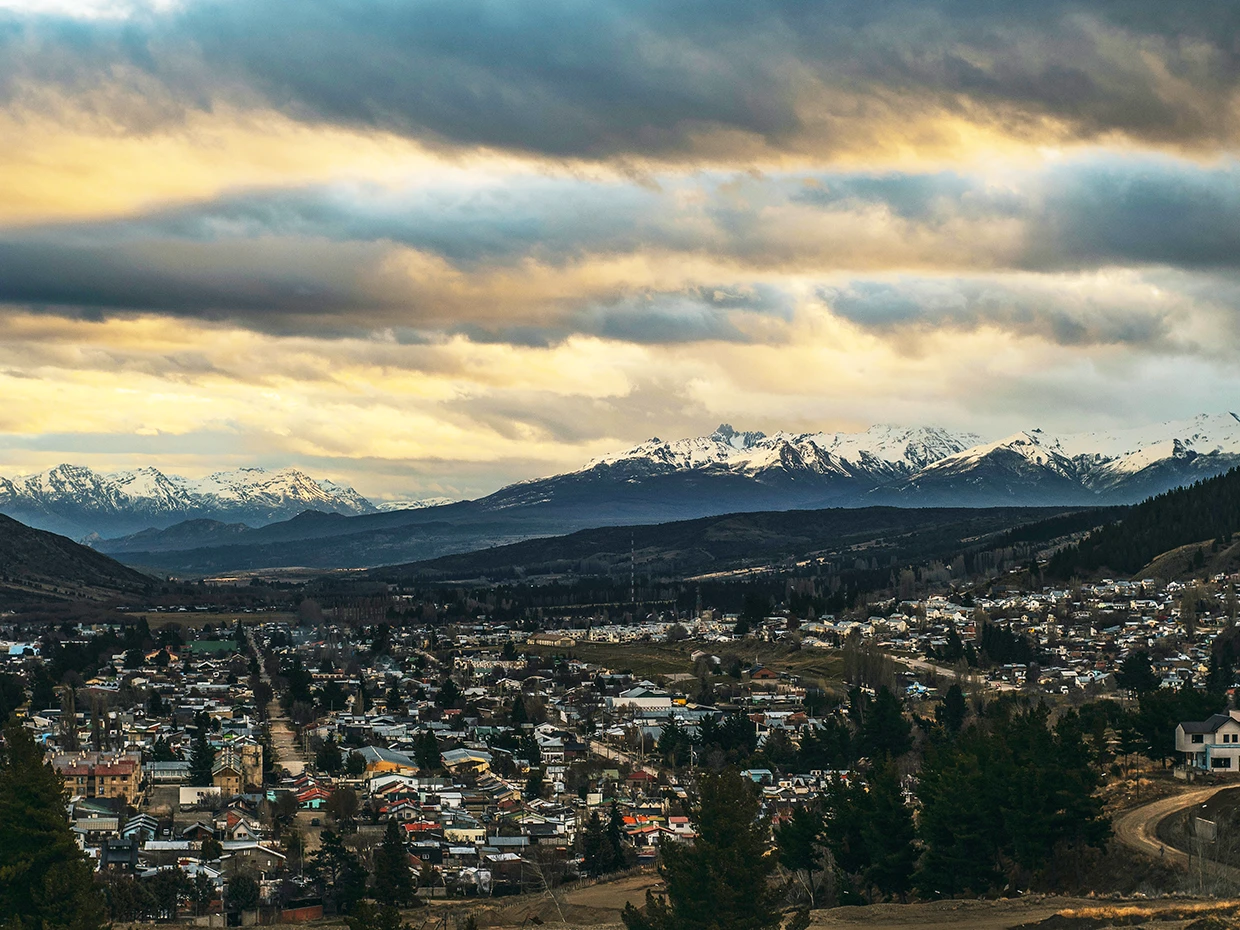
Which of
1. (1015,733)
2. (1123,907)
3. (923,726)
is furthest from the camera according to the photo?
(923,726)

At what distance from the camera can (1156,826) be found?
220 feet

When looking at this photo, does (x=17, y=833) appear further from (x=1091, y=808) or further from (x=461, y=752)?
(x=461, y=752)

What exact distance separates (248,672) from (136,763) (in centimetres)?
8074

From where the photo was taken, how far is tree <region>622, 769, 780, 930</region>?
48375 mm

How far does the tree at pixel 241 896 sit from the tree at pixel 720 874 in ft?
110

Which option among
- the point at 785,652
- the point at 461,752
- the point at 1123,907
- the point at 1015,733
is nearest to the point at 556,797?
the point at 461,752

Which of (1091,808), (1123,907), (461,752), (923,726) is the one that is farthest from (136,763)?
(1123,907)

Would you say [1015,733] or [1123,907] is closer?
[1123,907]

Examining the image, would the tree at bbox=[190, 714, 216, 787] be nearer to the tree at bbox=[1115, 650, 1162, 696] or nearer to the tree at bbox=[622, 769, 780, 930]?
the tree at bbox=[622, 769, 780, 930]

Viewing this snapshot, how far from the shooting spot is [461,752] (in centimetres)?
12962

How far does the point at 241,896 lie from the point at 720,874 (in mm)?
37245

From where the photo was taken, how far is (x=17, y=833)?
175 ft

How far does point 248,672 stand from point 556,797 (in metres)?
93.0

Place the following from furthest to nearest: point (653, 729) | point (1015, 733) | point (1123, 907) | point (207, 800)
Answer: point (653, 729) < point (207, 800) < point (1015, 733) < point (1123, 907)
